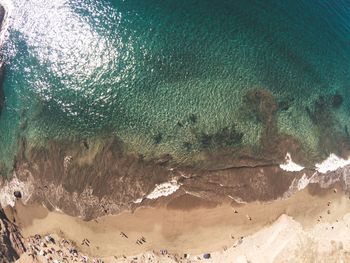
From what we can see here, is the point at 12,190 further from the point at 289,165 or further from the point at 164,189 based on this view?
the point at 289,165

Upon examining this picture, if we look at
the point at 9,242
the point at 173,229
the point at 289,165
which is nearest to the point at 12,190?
the point at 9,242

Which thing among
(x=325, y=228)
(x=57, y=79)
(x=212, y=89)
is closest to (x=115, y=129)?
(x=57, y=79)

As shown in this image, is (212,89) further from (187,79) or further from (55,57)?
(55,57)

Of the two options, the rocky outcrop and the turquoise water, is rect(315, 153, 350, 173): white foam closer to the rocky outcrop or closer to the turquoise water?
the turquoise water

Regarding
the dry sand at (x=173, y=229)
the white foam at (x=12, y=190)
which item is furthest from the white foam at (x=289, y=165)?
the white foam at (x=12, y=190)

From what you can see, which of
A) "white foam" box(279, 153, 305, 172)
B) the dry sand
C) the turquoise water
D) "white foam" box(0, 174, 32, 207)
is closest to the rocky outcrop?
the dry sand

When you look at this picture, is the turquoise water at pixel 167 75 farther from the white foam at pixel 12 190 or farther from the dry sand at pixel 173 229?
the dry sand at pixel 173 229
